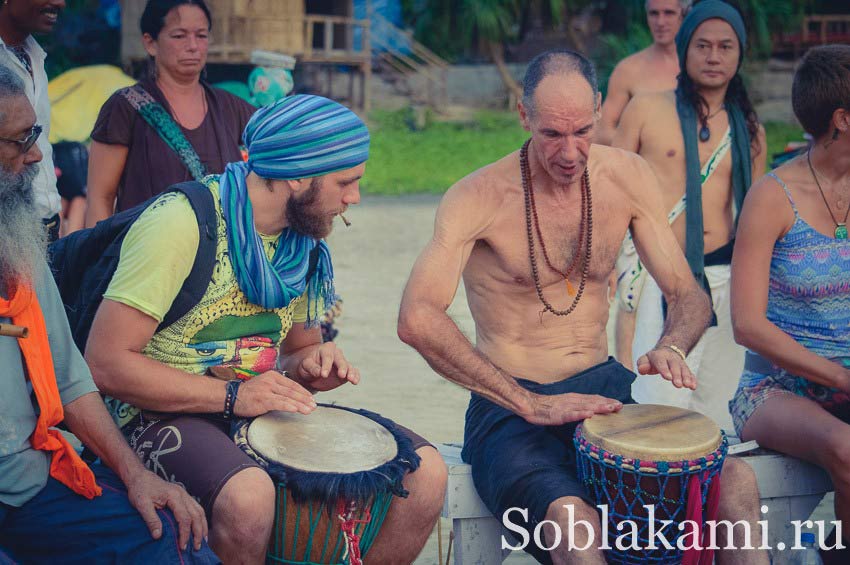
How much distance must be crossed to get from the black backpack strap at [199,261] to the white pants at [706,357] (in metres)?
2.90

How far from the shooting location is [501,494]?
12.7 ft

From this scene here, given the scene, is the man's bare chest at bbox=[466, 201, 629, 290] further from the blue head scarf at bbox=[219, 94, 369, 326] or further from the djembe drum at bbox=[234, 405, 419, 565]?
the djembe drum at bbox=[234, 405, 419, 565]

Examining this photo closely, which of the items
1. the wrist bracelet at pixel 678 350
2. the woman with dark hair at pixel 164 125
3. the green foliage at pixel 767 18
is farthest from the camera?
the green foliage at pixel 767 18

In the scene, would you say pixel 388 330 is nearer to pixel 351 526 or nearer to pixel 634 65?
pixel 634 65

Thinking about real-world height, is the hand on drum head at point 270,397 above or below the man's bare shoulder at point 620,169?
below

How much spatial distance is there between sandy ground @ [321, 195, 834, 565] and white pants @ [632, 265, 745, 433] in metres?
0.81

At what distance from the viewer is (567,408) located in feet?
12.8

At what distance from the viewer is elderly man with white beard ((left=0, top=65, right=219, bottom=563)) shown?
3182 millimetres

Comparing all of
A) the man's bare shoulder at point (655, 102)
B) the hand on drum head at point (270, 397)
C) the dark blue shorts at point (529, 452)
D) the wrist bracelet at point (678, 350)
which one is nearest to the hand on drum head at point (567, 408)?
the dark blue shorts at point (529, 452)

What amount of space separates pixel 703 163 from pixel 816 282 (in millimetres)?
1730

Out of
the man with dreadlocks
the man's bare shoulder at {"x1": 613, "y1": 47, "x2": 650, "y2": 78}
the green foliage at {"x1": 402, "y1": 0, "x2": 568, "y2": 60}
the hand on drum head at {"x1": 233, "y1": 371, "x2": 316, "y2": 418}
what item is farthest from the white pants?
the green foliage at {"x1": 402, "y1": 0, "x2": 568, "y2": 60}

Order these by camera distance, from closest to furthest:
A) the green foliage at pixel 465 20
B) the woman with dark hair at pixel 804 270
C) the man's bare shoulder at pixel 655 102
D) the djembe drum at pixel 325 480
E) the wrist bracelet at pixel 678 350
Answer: the djembe drum at pixel 325 480
the wrist bracelet at pixel 678 350
the woman with dark hair at pixel 804 270
the man's bare shoulder at pixel 655 102
the green foliage at pixel 465 20

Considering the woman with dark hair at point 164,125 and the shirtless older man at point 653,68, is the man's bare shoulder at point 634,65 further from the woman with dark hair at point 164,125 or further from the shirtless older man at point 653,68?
the woman with dark hair at point 164,125

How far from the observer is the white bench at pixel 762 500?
4117 millimetres
